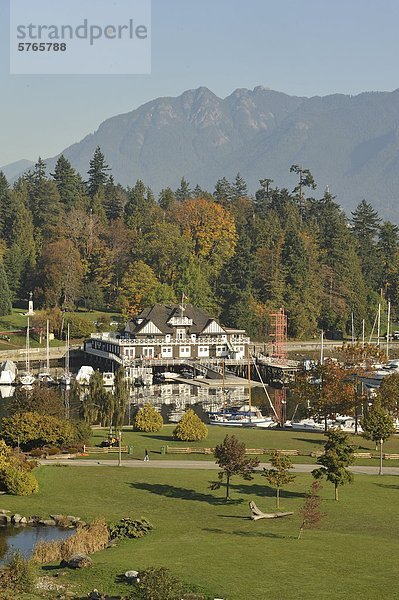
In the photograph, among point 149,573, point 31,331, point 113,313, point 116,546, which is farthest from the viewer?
point 113,313

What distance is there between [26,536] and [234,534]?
866 centimetres

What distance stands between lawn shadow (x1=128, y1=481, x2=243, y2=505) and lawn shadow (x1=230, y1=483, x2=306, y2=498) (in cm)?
160

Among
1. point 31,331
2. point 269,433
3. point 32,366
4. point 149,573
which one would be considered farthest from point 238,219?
point 149,573

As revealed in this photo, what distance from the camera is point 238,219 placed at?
547 ft

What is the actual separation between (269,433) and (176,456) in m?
13.1

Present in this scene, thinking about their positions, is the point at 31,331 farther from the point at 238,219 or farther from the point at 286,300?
the point at 238,219

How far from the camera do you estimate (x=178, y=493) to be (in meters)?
48.4

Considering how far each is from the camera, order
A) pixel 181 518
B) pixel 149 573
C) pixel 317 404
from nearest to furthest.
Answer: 1. pixel 149 573
2. pixel 181 518
3. pixel 317 404

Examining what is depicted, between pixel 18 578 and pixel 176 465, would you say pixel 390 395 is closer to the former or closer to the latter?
pixel 176 465

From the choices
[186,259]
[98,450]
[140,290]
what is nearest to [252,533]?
[98,450]

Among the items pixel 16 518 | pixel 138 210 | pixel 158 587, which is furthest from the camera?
pixel 138 210

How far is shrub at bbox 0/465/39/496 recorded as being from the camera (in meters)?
47.9

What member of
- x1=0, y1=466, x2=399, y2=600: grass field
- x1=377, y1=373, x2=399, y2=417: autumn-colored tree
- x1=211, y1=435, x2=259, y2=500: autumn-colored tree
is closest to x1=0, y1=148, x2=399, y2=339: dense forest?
x1=377, y1=373, x2=399, y2=417: autumn-colored tree

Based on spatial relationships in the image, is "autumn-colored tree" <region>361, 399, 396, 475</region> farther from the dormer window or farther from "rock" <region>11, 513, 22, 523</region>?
the dormer window
